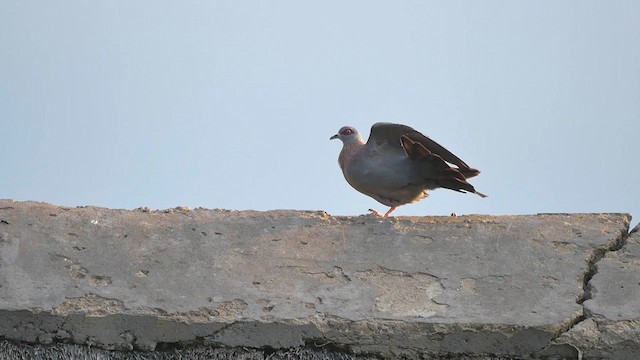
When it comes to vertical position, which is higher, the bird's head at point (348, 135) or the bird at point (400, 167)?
the bird's head at point (348, 135)

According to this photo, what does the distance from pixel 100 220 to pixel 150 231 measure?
19cm

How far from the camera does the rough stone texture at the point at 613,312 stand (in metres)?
3.17

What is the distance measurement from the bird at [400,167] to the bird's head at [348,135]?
0.37 m

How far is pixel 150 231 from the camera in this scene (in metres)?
3.59

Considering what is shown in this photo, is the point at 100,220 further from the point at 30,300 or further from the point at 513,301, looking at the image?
the point at 513,301

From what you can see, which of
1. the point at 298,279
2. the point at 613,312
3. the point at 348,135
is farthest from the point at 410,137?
the point at 613,312

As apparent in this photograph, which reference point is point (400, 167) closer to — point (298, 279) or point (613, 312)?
point (298, 279)

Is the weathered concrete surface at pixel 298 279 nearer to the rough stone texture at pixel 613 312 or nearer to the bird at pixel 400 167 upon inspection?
the rough stone texture at pixel 613 312

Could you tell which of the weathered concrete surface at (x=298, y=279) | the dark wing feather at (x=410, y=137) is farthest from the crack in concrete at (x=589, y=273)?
the dark wing feather at (x=410, y=137)

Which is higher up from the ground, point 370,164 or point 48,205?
point 370,164

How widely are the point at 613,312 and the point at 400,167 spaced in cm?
168

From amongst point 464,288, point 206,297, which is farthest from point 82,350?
point 464,288

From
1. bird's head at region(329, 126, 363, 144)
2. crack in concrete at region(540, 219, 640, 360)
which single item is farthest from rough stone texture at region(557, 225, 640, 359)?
bird's head at region(329, 126, 363, 144)

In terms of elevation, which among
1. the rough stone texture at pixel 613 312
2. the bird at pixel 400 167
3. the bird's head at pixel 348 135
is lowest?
the rough stone texture at pixel 613 312
